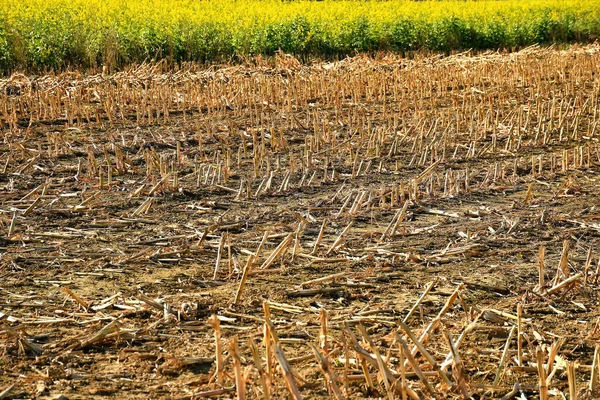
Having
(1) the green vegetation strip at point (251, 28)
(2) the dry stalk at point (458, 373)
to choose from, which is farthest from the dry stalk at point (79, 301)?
(1) the green vegetation strip at point (251, 28)

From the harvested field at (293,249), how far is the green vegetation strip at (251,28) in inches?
205

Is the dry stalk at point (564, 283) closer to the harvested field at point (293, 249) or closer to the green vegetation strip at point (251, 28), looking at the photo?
the harvested field at point (293, 249)

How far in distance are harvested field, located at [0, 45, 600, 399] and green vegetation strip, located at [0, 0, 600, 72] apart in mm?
5197

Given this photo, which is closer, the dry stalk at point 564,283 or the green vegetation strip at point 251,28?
the dry stalk at point 564,283

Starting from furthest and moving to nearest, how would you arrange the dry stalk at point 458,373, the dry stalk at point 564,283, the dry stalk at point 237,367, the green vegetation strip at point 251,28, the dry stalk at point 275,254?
the green vegetation strip at point 251,28
the dry stalk at point 275,254
the dry stalk at point 564,283
the dry stalk at point 458,373
the dry stalk at point 237,367

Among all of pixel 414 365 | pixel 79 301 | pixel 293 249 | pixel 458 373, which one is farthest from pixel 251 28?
pixel 414 365

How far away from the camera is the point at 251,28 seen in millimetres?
21484

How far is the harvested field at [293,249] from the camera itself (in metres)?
4.40

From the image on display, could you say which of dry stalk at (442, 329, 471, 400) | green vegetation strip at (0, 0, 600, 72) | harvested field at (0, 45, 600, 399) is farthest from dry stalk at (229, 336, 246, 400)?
green vegetation strip at (0, 0, 600, 72)

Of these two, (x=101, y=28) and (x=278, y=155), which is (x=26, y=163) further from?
(x=101, y=28)

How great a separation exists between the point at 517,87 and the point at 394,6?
41.0 ft

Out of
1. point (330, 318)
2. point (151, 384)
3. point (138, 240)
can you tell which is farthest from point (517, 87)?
point (151, 384)

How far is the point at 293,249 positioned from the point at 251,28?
51.7 ft

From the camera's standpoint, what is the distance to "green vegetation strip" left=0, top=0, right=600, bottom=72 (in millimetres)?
18812
